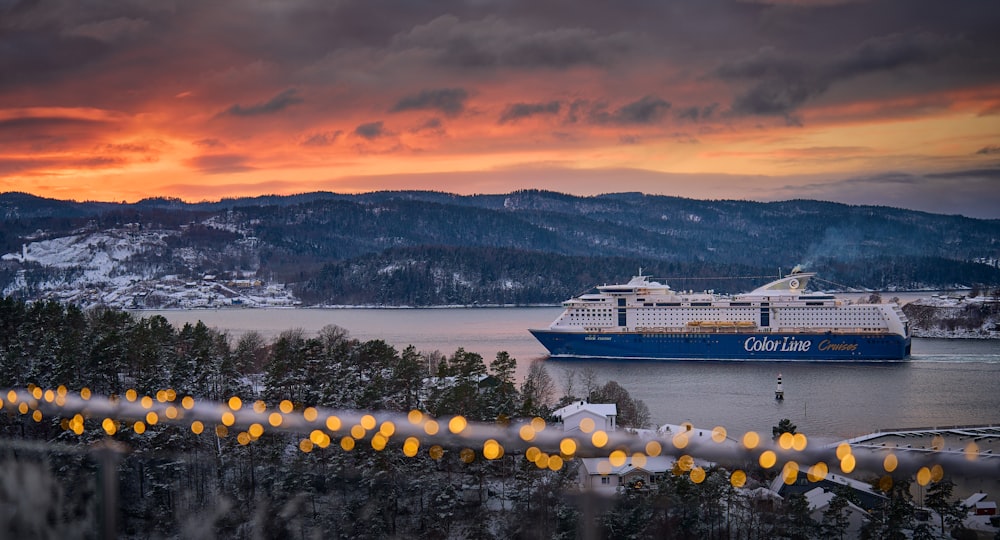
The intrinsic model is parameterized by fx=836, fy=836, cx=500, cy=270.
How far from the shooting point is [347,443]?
6.70 feet

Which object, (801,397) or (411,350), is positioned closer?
(411,350)

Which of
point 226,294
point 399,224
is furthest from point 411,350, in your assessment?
point 399,224

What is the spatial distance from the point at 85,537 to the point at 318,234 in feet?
374

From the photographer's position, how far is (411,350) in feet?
50.6

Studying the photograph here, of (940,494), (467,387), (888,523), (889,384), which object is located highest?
(940,494)

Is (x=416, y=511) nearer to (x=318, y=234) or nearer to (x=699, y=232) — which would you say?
(x=318, y=234)

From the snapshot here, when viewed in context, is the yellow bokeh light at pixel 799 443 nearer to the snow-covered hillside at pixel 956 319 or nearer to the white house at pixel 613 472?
the white house at pixel 613 472

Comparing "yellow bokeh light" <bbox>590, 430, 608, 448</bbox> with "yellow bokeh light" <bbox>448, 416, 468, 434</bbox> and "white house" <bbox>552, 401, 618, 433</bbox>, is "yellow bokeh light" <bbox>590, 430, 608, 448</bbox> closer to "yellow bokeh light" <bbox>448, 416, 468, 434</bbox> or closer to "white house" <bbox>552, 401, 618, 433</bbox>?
"yellow bokeh light" <bbox>448, 416, 468, 434</bbox>

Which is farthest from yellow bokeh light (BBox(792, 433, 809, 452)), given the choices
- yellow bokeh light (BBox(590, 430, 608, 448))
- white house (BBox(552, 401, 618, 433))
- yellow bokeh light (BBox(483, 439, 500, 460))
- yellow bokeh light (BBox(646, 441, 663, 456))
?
white house (BBox(552, 401, 618, 433))

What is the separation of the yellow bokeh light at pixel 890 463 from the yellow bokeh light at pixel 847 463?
2.1 inches

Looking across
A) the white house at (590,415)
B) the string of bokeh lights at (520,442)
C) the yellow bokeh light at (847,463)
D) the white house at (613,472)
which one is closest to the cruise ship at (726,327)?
the white house at (590,415)

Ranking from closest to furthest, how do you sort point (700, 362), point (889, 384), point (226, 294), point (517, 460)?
point (517, 460) → point (889, 384) → point (700, 362) → point (226, 294)

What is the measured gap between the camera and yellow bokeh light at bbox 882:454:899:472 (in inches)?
59.9

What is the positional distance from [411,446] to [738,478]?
74cm
